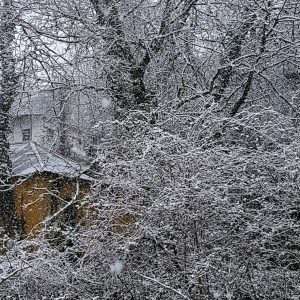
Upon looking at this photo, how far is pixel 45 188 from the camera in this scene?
321 inches

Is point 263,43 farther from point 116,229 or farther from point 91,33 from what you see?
point 116,229

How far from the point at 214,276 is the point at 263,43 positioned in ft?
15.9

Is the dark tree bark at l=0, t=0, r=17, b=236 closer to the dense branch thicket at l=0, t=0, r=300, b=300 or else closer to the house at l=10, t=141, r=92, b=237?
the house at l=10, t=141, r=92, b=237

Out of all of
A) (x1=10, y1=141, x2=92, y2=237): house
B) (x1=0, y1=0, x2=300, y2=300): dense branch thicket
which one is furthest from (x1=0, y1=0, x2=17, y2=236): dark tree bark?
(x1=0, y1=0, x2=300, y2=300): dense branch thicket

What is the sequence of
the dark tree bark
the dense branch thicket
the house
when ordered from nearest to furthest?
the dense branch thicket, the house, the dark tree bark

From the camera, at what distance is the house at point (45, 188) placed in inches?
319

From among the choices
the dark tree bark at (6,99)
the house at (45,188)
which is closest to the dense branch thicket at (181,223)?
the house at (45,188)

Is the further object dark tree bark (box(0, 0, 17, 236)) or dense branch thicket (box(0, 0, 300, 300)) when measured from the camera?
dark tree bark (box(0, 0, 17, 236))

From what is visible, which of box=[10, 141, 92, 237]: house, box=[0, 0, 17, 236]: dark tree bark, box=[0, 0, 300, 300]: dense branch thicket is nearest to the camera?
box=[0, 0, 300, 300]: dense branch thicket

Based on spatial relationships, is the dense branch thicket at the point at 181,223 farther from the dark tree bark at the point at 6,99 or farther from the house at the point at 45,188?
the dark tree bark at the point at 6,99

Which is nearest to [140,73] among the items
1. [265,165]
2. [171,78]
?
[171,78]

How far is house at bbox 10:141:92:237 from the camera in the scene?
26.6 feet

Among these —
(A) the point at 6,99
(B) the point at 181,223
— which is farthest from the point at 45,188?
(A) the point at 6,99

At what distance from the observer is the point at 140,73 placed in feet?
32.8
